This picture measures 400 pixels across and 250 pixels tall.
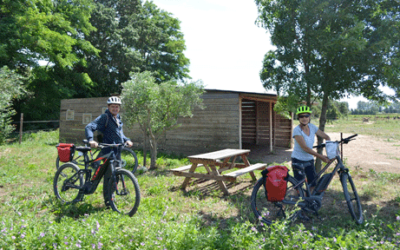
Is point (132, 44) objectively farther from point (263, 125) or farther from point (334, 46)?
point (334, 46)

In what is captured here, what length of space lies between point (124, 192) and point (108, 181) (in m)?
0.34

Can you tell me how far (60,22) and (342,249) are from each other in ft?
70.4

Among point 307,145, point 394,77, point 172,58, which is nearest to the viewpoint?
point 307,145

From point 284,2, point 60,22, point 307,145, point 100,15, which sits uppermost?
point 100,15

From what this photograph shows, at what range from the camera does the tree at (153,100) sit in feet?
27.7

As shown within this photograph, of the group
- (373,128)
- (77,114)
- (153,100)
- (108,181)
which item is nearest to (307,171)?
(108,181)

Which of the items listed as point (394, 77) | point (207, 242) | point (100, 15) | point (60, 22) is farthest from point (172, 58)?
point (207, 242)

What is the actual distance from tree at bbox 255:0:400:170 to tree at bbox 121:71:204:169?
9.52 ft

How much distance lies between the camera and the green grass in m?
3.22

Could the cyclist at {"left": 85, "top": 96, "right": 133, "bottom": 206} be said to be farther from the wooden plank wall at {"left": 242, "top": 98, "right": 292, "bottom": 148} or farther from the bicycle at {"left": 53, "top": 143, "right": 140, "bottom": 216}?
the wooden plank wall at {"left": 242, "top": 98, "right": 292, "bottom": 148}

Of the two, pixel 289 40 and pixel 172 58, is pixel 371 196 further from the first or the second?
pixel 172 58

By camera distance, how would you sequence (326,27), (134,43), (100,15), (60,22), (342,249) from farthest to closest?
1. (134,43)
2. (100,15)
3. (60,22)
4. (326,27)
5. (342,249)

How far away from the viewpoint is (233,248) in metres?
3.19

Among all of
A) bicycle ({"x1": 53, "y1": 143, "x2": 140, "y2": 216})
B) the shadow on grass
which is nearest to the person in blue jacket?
bicycle ({"x1": 53, "y1": 143, "x2": 140, "y2": 216})
